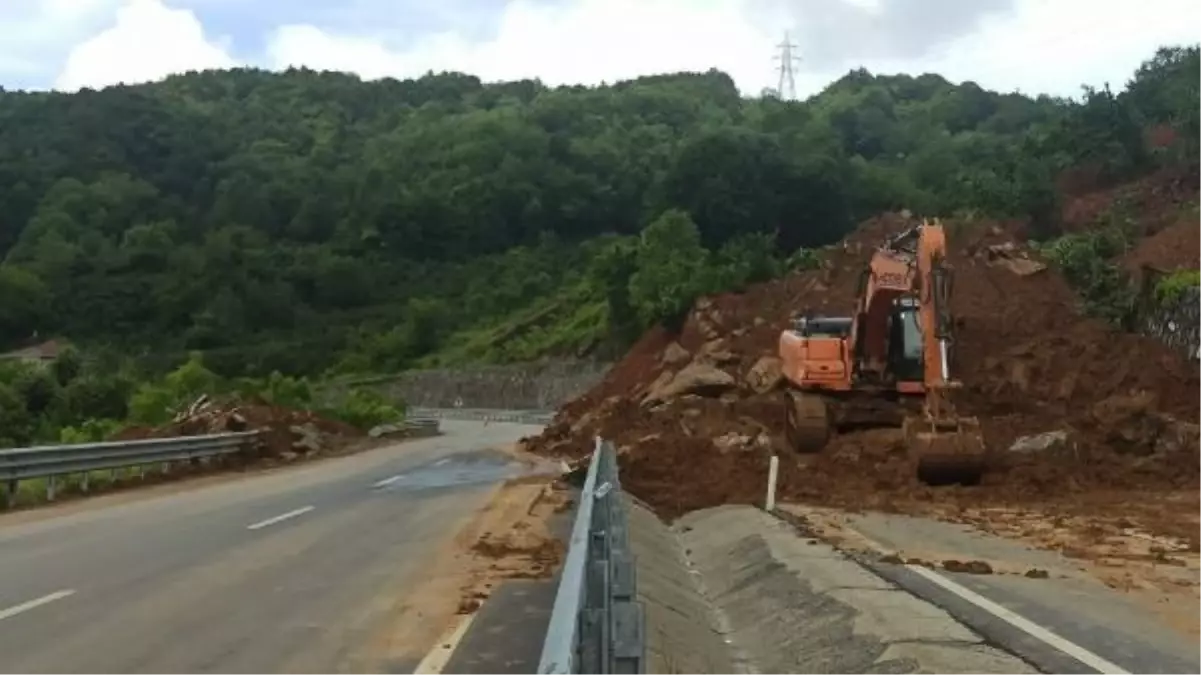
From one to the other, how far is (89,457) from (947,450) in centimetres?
1502

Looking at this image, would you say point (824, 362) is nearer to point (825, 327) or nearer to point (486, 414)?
point (825, 327)

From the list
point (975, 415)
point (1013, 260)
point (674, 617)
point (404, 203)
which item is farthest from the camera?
point (404, 203)

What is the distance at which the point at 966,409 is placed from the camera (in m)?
30.7

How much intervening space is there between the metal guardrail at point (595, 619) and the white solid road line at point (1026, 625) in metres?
3.32

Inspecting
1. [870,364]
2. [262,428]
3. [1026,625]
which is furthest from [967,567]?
[262,428]

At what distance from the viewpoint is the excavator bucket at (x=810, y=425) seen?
26375mm

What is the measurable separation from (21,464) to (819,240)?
75.4 metres

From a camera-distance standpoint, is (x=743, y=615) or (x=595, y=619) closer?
(x=595, y=619)

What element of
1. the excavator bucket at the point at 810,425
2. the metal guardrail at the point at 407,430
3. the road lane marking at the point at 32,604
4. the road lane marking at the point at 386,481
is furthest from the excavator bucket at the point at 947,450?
the metal guardrail at the point at 407,430

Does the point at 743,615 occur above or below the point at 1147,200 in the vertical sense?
below

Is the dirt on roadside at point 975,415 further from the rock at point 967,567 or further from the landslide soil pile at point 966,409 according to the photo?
the rock at point 967,567

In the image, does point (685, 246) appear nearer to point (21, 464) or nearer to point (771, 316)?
point (771, 316)

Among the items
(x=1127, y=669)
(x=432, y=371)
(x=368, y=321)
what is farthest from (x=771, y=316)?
(x=368, y=321)

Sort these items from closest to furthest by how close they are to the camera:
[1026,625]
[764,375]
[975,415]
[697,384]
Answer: [1026,625]
[975,415]
[764,375]
[697,384]
